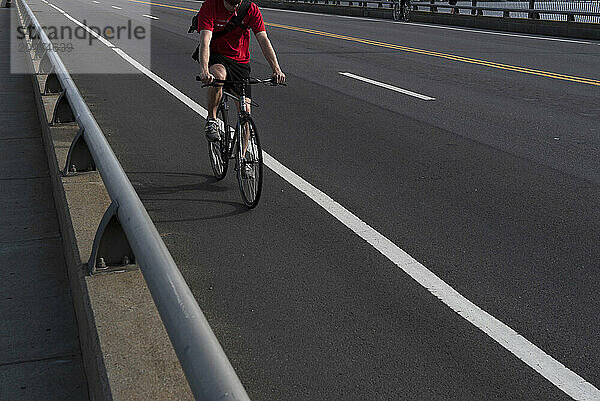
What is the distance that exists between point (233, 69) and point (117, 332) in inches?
148

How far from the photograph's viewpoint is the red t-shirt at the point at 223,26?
22.9ft

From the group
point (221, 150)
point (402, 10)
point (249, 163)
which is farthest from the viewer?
point (402, 10)

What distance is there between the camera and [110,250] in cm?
463

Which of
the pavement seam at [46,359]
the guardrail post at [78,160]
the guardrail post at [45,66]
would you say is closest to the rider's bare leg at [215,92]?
the guardrail post at [78,160]

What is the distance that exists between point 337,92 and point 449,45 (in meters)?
9.91

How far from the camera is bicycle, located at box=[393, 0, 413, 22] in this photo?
114 ft

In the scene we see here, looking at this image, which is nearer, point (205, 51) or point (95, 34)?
point (205, 51)

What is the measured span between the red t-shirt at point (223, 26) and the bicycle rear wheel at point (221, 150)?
55 cm

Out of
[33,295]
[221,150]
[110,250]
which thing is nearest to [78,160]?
[221,150]

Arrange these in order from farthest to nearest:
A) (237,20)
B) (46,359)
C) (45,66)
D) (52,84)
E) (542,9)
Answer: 1. (542,9)
2. (45,66)
3. (52,84)
4. (237,20)
5. (46,359)

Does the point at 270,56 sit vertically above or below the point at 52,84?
above

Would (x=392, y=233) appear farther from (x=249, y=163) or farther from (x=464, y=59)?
(x=464, y=59)

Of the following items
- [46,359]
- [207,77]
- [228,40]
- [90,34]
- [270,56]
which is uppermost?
[90,34]

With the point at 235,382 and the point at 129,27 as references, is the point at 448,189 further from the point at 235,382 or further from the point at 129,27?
the point at 129,27
